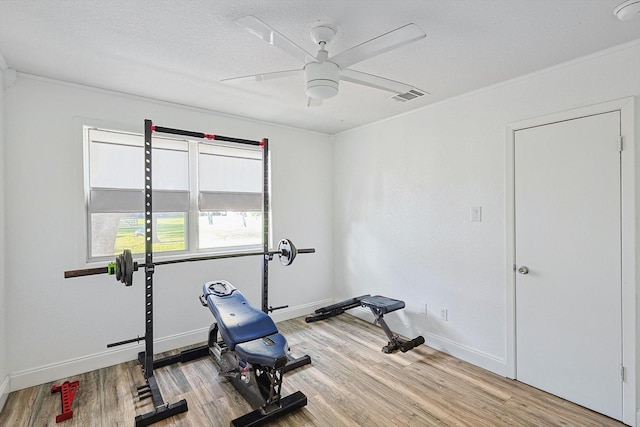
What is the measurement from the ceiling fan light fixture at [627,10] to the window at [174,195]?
3.28m

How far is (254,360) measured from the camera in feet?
6.89

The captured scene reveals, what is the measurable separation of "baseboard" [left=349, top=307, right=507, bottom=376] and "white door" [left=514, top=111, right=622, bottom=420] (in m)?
0.19

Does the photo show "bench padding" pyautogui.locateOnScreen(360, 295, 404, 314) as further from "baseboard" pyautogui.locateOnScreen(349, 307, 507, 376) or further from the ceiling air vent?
the ceiling air vent

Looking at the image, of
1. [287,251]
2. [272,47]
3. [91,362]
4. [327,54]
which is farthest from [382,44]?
[91,362]

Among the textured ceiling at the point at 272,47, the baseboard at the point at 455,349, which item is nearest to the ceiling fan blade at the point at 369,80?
the textured ceiling at the point at 272,47

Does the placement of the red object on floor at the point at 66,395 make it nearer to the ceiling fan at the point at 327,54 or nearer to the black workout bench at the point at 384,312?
the black workout bench at the point at 384,312

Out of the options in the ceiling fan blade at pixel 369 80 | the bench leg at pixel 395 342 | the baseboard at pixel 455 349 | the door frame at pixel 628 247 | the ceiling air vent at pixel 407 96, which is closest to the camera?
the ceiling fan blade at pixel 369 80

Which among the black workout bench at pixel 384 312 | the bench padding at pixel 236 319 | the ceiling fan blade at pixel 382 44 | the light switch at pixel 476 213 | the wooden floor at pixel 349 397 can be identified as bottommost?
the wooden floor at pixel 349 397

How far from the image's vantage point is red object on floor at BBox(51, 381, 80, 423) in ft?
7.09

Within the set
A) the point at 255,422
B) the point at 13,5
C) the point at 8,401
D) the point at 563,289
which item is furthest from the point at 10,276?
the point at 563,289

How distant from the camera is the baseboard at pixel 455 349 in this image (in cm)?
277

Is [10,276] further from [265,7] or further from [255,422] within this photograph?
[265,7]

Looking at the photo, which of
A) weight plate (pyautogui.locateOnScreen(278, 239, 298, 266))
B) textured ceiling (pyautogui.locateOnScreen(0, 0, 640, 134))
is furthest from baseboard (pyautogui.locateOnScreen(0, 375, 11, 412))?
textured ceiling (pyautogui.locateOnScreen(0, 0, 640, 134))

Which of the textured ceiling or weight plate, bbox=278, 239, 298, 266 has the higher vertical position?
the textured ceiling
